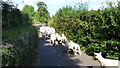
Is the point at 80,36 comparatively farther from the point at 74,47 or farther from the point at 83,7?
the point at 83,7

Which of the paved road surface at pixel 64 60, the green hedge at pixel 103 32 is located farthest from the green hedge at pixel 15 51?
the green hedge at pixel 103 32

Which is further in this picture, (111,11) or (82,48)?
(82,48)

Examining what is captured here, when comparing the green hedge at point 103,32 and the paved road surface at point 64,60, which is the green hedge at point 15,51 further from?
the green hedge at point 103,32

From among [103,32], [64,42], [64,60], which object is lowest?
[64,60]

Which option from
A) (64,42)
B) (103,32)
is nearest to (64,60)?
(103,32)

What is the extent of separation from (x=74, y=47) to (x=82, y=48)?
1.62 m

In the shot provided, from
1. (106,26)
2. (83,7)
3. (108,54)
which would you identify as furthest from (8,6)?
(83,7)

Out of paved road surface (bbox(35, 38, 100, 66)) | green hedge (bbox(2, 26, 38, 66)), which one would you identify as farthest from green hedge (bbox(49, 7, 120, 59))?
green hedge (bbox(2, 26, 38, 66))

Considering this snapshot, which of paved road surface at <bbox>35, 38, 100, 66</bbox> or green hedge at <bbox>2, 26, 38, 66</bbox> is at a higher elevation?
green hedge at <bbox>2, 26, 38, 66</bbox>

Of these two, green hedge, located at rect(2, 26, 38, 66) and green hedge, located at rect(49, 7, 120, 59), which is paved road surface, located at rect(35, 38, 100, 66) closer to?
green hedge, located at rect(49, 7, 120, 59)

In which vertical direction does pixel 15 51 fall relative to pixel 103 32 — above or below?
below

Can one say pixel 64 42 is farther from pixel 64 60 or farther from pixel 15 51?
pixel 15 51

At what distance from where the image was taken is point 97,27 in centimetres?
838

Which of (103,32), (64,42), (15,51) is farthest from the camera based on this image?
(64,42)
